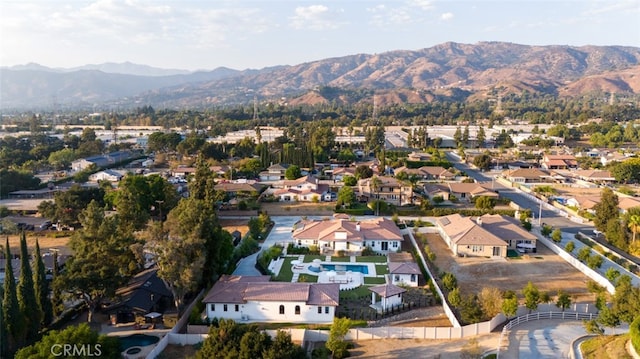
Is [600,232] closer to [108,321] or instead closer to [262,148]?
[108,321]

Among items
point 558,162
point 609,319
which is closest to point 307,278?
point 609,319

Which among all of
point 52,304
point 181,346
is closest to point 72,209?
point 52,304

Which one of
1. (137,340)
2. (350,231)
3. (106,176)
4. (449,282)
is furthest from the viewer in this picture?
(106,176)

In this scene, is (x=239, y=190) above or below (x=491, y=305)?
above

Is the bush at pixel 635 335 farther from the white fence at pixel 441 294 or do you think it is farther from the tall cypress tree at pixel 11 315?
the tall cypress tree at pixel 11 315

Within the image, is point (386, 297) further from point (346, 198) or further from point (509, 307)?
point (346, 198)

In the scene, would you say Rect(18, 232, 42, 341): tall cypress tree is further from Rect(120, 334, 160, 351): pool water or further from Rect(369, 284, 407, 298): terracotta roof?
Rect(369, 284, 407, 298): terracotta roof

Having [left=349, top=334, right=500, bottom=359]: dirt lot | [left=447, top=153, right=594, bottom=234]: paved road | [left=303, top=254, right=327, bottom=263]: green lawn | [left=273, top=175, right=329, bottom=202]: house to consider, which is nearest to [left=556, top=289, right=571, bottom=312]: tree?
[left=349, top=334, right=500, bottom=359]: dirt lot
